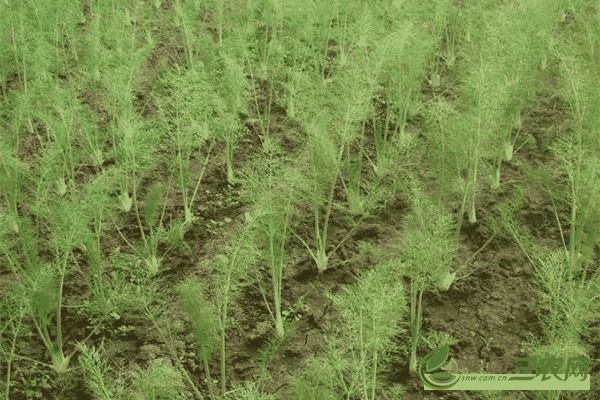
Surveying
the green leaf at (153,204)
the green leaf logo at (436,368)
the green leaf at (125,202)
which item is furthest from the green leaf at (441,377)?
the green leaf at (125,202)

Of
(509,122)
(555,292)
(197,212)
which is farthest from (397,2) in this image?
(555,292)

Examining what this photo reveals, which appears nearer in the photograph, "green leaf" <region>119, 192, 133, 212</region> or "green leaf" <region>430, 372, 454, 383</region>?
"green leaf" <region>430, 372, 454, 383</region>

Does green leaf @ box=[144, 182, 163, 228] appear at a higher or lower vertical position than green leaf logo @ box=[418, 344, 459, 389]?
higher

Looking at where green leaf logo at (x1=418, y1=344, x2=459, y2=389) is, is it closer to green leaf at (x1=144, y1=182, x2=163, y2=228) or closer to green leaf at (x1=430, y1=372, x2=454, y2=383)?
green leaf at (x1=430, y1=372, x2=454, y2=383)

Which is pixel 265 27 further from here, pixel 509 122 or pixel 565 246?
pixel 565 246

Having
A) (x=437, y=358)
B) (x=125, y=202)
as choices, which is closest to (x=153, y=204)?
(x=125, y=202)

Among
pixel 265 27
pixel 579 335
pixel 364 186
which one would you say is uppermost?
pixel 265 27

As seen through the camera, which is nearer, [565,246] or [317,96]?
[565,246]

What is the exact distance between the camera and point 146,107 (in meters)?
5.85

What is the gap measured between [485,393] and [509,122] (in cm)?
239

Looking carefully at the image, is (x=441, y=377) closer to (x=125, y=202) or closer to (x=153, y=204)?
(x=153, y=204)

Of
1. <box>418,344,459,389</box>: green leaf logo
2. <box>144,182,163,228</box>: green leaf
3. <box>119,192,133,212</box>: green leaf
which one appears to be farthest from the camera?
<box>119,192,133,212</box>: green leaf

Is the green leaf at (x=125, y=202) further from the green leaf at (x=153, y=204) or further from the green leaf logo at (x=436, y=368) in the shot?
the green leaf logo at (x=436, y=368)

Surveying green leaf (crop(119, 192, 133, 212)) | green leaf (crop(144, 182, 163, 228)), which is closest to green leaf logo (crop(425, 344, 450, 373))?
green leaf (crop(144, 182, 163, 228))
